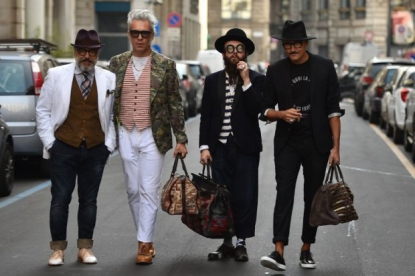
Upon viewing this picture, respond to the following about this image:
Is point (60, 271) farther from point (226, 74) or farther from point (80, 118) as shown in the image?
point (226, 74)

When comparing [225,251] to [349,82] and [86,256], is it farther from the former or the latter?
[349,82]

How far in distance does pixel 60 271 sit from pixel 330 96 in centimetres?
237

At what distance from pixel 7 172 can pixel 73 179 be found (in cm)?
557

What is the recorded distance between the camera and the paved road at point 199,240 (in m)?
9.65

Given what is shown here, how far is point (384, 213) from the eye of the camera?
44.3 feet

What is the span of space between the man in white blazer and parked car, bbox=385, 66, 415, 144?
48.9 ft

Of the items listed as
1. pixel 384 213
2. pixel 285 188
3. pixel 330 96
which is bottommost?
pixel 384 213

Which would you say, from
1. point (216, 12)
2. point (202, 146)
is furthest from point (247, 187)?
point (216, 12)

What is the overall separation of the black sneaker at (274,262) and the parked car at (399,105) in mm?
14968

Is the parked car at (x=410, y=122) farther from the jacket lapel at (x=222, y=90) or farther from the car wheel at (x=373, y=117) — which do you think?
the jacket lapel at (x=222, y=90)

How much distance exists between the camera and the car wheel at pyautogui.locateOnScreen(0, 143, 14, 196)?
14969mm

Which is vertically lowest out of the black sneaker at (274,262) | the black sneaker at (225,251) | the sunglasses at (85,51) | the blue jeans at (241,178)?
the black sneaker at (225,251)

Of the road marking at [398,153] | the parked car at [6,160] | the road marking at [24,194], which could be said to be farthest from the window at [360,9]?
the parked car at [6,160]

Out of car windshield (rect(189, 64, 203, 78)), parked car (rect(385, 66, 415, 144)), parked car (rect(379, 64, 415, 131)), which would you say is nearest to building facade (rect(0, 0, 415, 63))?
car windshield (rect(189, 64, 203, 78))
